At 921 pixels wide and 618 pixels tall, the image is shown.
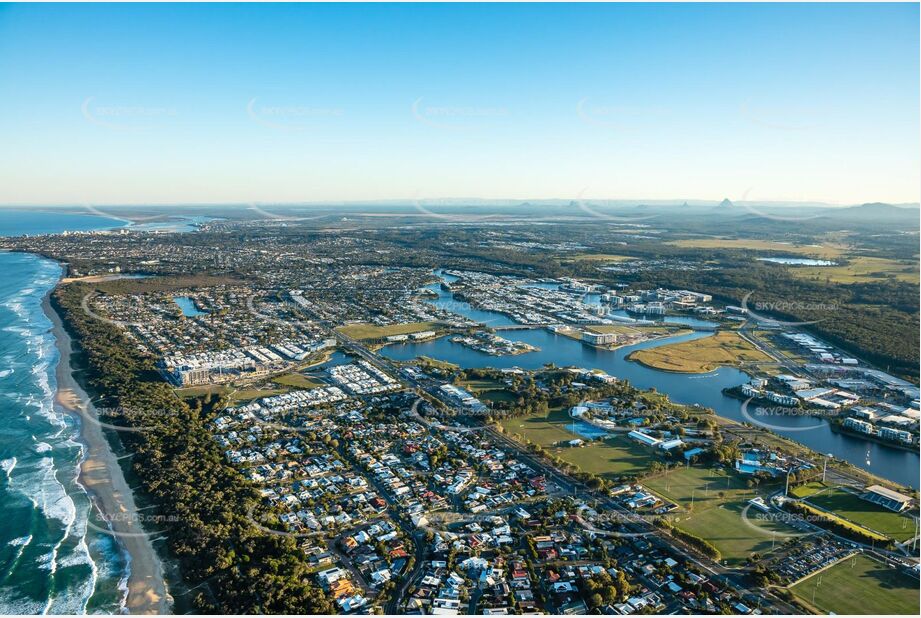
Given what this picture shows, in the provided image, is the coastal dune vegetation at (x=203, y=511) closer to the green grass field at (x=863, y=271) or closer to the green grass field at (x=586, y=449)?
the green grass field at (x=586, y=449)

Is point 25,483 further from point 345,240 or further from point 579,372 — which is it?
point 345,240

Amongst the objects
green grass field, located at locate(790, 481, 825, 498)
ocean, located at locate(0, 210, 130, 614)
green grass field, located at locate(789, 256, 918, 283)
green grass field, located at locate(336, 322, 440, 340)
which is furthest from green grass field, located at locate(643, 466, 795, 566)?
green grass field, located at locate(789, 256, 918, 283)

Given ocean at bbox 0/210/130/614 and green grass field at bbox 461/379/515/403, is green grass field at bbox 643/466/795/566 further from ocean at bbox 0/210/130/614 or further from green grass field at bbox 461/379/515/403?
ocean at bbox 0/210/130/614

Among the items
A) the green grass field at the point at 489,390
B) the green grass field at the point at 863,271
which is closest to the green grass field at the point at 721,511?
the green grass field at the point at 489,390

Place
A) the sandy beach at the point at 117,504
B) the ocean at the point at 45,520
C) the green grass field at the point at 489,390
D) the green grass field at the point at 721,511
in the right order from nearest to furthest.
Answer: the sandy beach at the point at 117,504, the ocean at the point at 45,520, the green grass field at the point at 721,511, the green grass field at the point at 489,390

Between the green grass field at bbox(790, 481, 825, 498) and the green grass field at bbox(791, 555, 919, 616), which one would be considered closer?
the green grass field at bbox(791, 555, 919, 616)

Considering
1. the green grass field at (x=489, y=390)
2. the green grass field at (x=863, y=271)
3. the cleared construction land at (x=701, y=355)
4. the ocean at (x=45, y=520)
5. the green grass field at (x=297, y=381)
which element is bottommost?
the ocean at (x=45, y=520)

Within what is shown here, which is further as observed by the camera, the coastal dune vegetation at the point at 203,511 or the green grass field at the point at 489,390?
the green grass field at the point at 489,390
